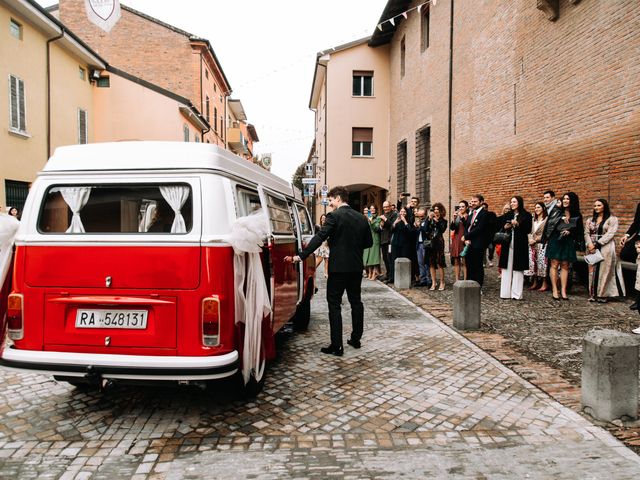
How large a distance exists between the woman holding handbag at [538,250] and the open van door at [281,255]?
19.3 feet

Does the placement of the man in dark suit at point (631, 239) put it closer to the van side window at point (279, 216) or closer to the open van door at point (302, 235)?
the open van door at point (302, 235)

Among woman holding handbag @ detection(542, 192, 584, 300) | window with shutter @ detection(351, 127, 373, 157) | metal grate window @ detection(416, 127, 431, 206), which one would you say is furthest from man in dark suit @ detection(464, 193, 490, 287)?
window with shutter @ detection(351, 127, 373, 157)

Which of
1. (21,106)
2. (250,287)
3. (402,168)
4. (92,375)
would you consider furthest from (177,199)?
(402,168)

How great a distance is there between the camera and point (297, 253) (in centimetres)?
591

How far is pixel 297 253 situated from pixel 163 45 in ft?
85.6

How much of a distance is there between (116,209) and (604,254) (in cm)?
812

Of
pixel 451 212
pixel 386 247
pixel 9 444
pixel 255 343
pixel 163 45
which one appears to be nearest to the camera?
pixel 9 444

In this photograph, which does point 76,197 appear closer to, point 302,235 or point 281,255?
point 281,255

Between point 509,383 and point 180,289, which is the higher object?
point 180,289

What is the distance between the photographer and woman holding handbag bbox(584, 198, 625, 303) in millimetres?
8469

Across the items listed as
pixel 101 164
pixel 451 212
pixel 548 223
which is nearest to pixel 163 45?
pixel 451 212

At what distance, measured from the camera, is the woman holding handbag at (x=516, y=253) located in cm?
884

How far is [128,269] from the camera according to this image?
11.6ft

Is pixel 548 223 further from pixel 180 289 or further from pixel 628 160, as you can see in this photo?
pixel 180 289
